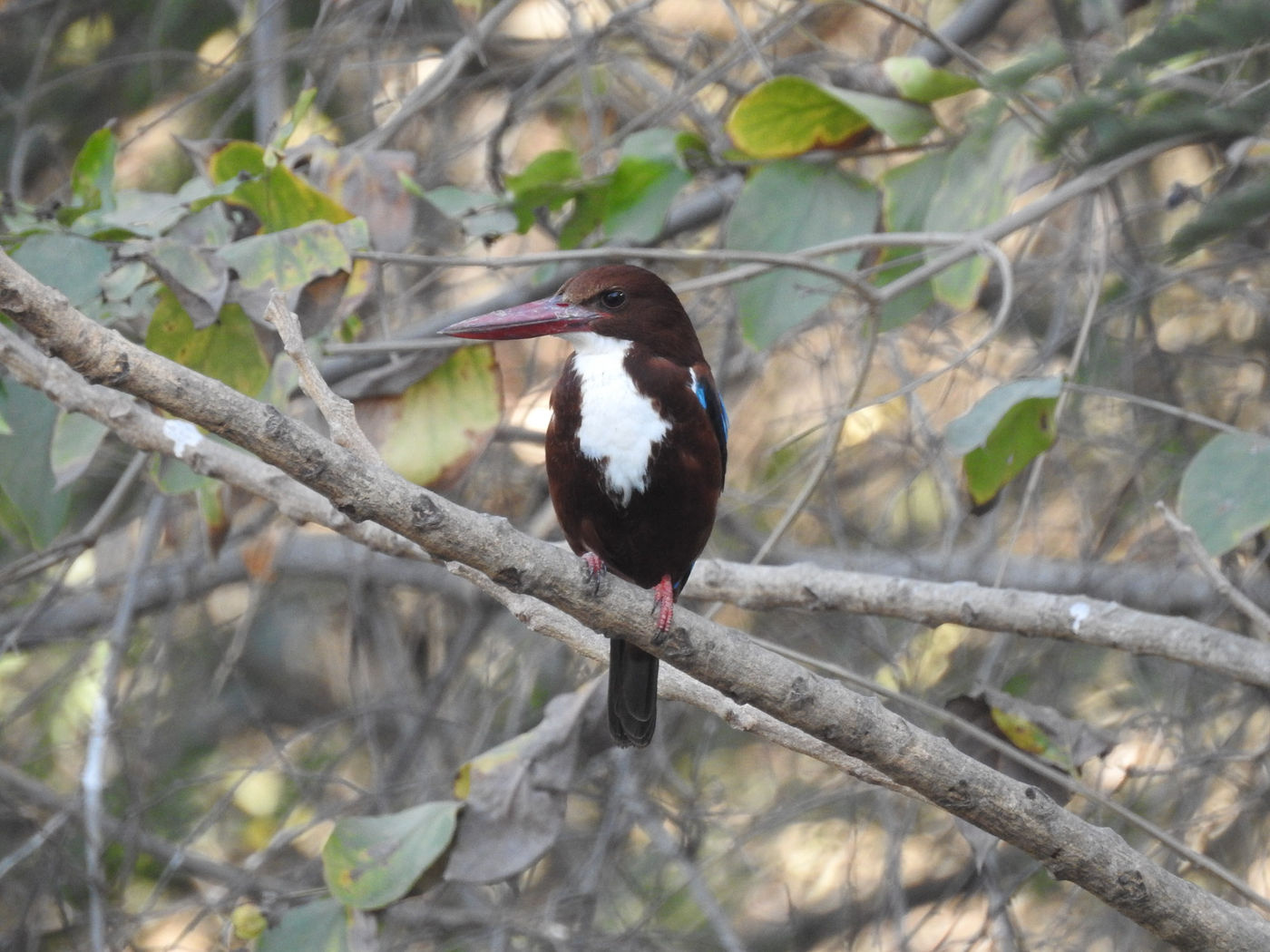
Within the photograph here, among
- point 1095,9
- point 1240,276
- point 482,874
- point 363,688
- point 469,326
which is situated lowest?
point 363,688

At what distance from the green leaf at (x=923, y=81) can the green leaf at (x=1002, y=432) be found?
2.35 ft

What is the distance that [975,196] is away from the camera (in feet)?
9.06

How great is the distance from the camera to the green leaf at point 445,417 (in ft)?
8.32

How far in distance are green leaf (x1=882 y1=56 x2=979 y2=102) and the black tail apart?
138 cm

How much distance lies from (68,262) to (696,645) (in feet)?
4.02

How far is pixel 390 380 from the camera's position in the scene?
262 cm

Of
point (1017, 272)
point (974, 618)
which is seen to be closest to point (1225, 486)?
point (974, 618)

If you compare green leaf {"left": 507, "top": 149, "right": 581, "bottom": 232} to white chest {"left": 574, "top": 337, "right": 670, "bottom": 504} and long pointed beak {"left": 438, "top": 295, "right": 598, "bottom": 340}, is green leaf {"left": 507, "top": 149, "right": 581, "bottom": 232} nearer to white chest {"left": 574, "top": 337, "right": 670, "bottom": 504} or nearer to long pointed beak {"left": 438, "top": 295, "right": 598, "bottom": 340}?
long pointed beak {"left": 438, "top": 295, "right": 598, "bottom": 340}

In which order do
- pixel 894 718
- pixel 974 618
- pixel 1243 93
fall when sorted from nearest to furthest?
pixel 1243 93
pixel 894 718
pixel 974 618

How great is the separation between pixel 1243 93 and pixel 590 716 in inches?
61.2

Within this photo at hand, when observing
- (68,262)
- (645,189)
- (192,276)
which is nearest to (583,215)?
(645,189)

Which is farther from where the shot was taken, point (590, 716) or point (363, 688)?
point (363, 688)

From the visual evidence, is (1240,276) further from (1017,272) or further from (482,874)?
(482,874)

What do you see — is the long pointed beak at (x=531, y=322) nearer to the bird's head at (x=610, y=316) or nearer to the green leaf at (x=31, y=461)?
the bird's head at (x=610, y=316)
